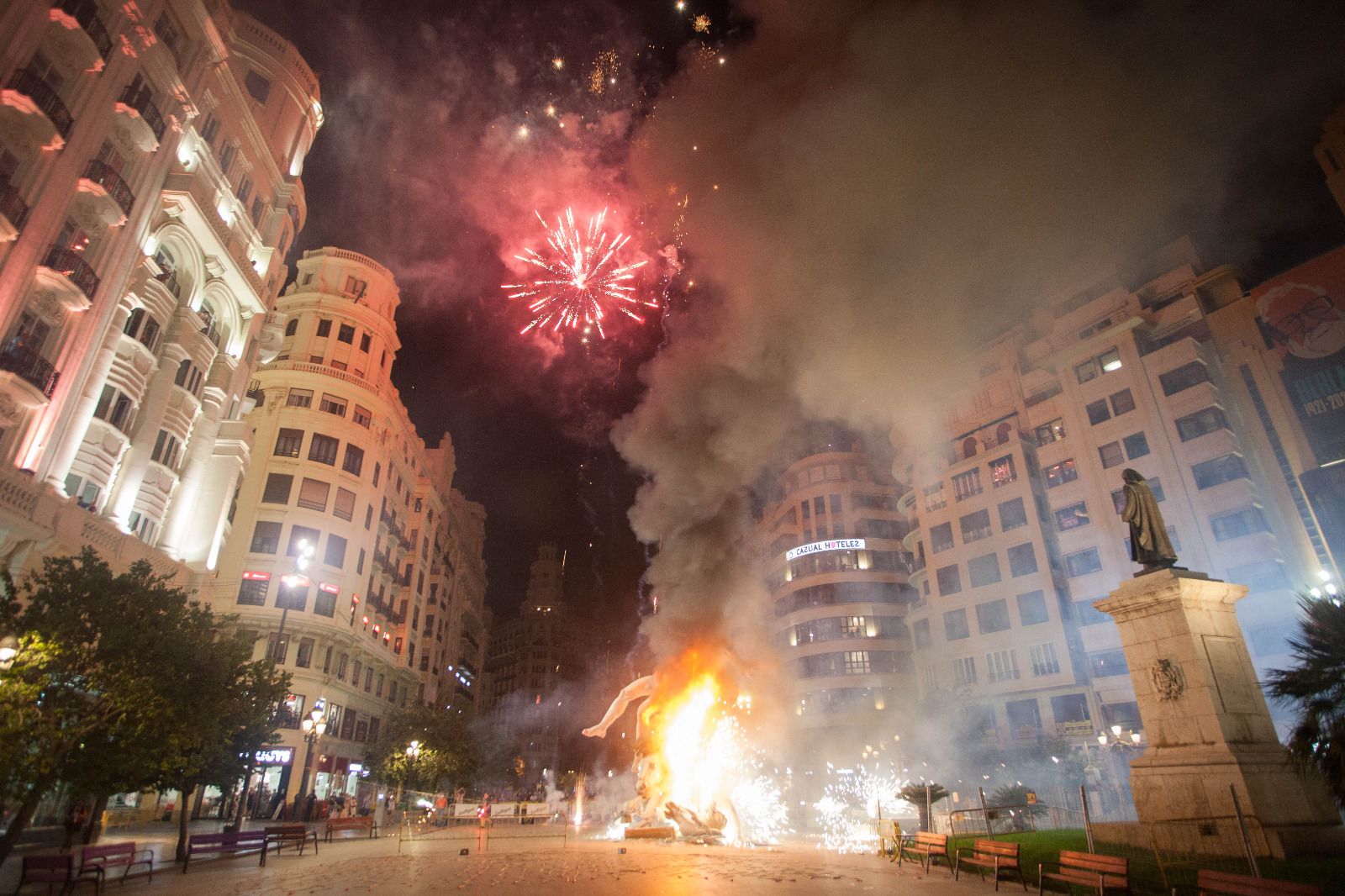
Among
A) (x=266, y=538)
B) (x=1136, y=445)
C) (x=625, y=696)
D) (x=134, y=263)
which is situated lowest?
(x=625, y=696)

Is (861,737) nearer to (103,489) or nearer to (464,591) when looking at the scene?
(464,591)

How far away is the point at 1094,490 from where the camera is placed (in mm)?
44062

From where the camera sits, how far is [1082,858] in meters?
8.97

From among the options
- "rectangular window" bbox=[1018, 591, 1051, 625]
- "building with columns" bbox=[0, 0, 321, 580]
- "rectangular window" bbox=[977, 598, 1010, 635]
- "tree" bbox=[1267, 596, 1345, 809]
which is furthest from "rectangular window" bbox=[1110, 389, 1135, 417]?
"building with columns" bbox=[0, 0, 321, 580]

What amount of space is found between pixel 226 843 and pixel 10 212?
59.0ft

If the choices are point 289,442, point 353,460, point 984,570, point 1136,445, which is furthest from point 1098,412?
point 289,442

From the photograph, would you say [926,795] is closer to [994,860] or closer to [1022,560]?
[994,860]

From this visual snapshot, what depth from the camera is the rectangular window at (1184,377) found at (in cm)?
4150

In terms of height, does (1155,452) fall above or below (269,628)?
above

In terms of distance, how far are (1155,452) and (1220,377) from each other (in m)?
6.60

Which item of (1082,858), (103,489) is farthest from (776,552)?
(1082,858)

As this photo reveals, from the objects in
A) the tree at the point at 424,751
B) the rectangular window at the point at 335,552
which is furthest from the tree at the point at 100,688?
the tree at the point at 424,751

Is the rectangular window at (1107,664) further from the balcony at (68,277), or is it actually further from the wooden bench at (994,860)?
the balcony at (68,277)

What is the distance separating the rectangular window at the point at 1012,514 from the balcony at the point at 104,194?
5099cm
